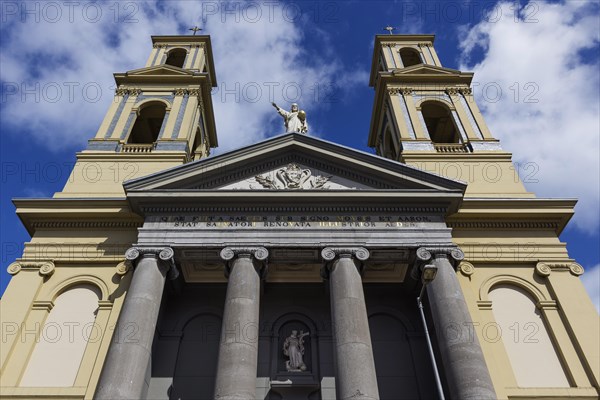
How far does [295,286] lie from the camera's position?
66.8 feet

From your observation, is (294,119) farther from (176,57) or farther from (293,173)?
(176,57)

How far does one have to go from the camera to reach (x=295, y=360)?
18203mm

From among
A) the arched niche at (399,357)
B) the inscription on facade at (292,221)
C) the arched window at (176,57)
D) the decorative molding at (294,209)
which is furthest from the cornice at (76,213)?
the arched window at (176,57)

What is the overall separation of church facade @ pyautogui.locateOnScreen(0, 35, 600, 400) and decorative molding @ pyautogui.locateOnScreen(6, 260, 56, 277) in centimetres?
5

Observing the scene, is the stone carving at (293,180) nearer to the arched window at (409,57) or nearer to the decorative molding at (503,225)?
the decorative molding at (503,225)

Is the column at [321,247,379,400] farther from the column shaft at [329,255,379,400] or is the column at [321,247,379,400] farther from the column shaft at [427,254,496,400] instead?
the column shaft at [427,254,496,400]

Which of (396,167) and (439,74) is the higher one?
(439,74)

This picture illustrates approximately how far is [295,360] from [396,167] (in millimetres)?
8289

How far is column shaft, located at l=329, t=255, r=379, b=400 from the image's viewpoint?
45.7 feet

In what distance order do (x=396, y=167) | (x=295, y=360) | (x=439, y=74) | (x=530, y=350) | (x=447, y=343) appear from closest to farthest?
(x=447, y=343), (x=530, y=350), (x=295, y=360), (x=396, y=167), (x=439, y=74)

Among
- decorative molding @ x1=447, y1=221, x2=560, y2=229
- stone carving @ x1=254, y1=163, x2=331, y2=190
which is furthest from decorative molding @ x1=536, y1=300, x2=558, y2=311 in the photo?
stone carving @ x1=254, y1=163, x2=331, y2=190

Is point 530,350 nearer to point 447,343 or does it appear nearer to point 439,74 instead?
point 447,343

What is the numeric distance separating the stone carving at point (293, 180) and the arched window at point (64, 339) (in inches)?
299

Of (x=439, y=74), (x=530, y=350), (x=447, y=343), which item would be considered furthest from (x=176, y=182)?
(x=439, y=74)
